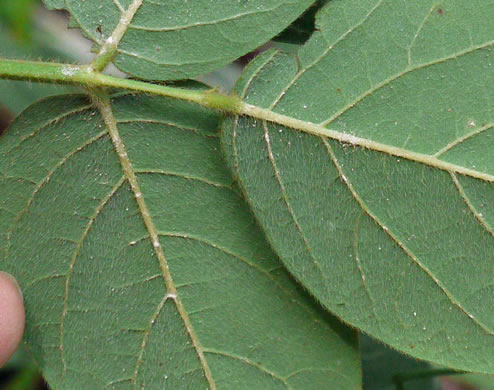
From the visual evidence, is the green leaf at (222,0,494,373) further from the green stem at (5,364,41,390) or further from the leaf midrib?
the green stem at (5,364,41,390)

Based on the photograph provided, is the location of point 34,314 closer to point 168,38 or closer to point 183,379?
point 183,379

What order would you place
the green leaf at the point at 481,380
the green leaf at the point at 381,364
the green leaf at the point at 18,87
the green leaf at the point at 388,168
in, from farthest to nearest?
1. the green leaf at the point at 481,380
2. the green leaf at the point at 18,87
3. the green leaf at the point at 381,364
4. the green leaf at the point at 388,168

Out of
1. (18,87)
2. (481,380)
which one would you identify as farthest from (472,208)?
(18,87)

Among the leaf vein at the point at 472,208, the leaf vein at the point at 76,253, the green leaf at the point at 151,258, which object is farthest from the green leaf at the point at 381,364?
the leaf vein at the point at 76,253

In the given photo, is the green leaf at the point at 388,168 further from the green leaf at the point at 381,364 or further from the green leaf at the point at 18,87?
the green leaf at the point at 18,87

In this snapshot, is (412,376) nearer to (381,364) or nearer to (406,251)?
(381,364)

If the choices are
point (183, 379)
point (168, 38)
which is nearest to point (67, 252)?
point (183, 379)
